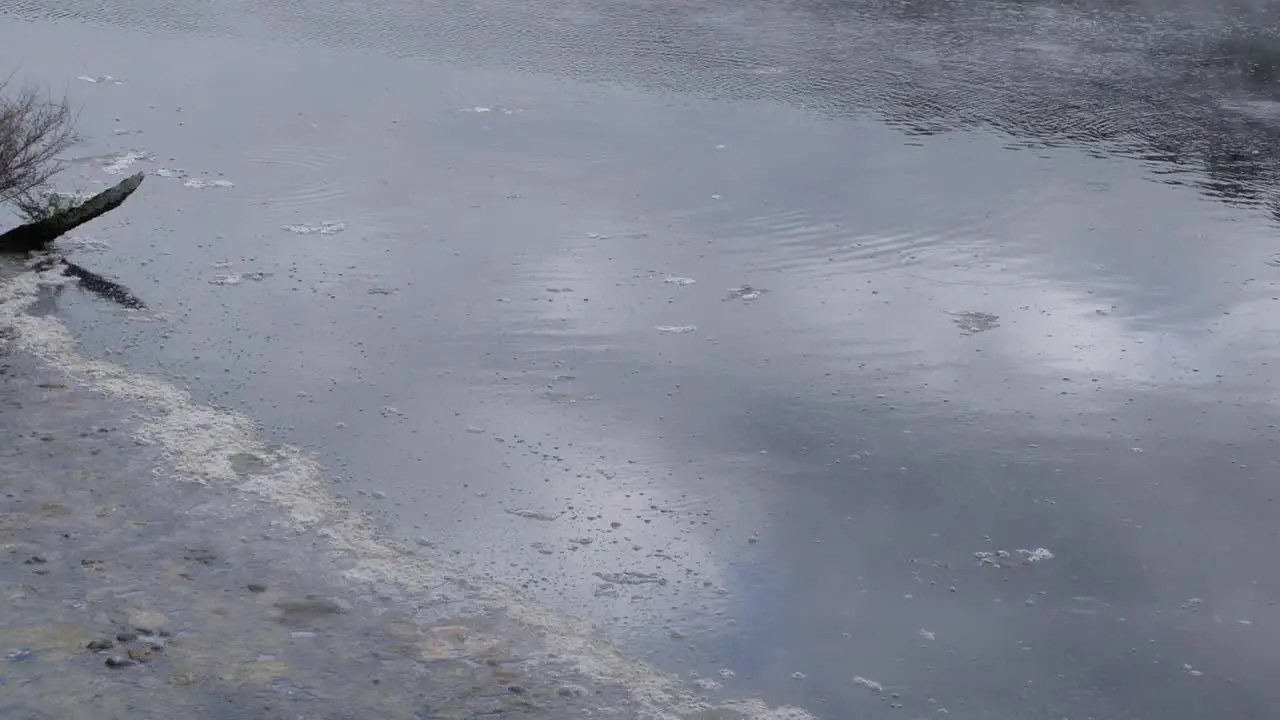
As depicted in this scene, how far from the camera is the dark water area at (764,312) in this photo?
8.34 meters

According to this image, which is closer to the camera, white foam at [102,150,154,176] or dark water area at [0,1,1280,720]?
dark water area at [0,1,1280,720]

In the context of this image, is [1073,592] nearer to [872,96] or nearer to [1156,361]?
[1156,361]

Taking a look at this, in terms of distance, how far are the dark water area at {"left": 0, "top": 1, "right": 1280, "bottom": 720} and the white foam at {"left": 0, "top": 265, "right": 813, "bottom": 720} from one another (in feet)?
0.66

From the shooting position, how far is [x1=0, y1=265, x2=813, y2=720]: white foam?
24.6 ft

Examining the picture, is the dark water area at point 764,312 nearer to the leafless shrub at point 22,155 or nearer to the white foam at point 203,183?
the white foam at point 203,183

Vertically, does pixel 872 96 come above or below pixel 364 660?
above

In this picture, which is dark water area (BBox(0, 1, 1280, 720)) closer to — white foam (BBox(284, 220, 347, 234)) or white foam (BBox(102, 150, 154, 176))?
white foam (BBox(102, 150, 154, 176))

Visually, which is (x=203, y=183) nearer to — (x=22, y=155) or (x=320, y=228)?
(x=320, y=228)

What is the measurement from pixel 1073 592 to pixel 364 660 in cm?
395

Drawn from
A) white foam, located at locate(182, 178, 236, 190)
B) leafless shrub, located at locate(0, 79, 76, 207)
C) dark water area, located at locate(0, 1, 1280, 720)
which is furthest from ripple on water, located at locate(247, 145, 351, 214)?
leafless shrub, located at locate(0, 79, 76, 207)

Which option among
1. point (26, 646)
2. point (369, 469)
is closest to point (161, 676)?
point (26, 646)

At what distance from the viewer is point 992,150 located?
49.2 feet

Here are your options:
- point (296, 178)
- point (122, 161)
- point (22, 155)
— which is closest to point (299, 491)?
point (22, 155)

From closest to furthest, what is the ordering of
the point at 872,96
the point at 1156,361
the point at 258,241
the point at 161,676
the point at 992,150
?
the point at 161,676 < the point at 1156,361 < the point at 258,241 < the point at 992,150 < the point at 872,96
